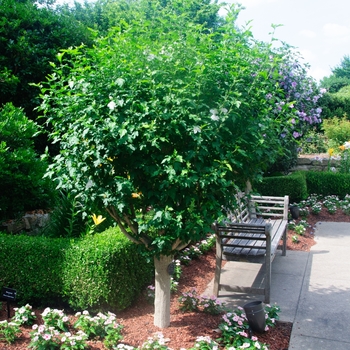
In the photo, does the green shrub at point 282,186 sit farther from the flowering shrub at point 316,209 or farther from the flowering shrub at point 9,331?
the flowering shrub at point 9,331

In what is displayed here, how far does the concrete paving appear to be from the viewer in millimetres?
3797

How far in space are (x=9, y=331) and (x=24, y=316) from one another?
28 centimetres

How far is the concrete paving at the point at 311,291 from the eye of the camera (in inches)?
149

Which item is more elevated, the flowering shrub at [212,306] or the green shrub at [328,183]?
the green shrub at [328,183]

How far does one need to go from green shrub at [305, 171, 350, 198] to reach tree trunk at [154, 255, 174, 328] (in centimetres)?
747

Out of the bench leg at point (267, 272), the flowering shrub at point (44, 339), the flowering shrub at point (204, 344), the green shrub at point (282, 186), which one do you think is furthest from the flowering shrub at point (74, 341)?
the green shrub at point (282, 186)

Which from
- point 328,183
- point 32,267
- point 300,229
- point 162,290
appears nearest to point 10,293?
point 32,267

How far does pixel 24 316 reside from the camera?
368 cm

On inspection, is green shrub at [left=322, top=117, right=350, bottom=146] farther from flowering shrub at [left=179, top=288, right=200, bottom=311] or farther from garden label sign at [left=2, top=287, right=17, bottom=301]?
garden label sign at [left=2, top=287, right=17, bottom=301]

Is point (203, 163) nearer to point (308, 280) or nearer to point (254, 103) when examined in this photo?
point (254, 103)

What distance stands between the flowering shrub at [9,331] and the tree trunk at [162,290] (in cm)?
115

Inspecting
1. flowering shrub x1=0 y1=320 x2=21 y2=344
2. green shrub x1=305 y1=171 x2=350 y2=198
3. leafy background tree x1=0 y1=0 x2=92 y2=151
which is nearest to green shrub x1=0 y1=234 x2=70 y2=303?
flowering shrub x1=0 y1=320 x2=21 y2=344

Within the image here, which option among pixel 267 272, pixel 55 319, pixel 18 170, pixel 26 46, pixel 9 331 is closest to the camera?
pixel 9 331

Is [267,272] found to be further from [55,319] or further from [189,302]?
[55,319]
